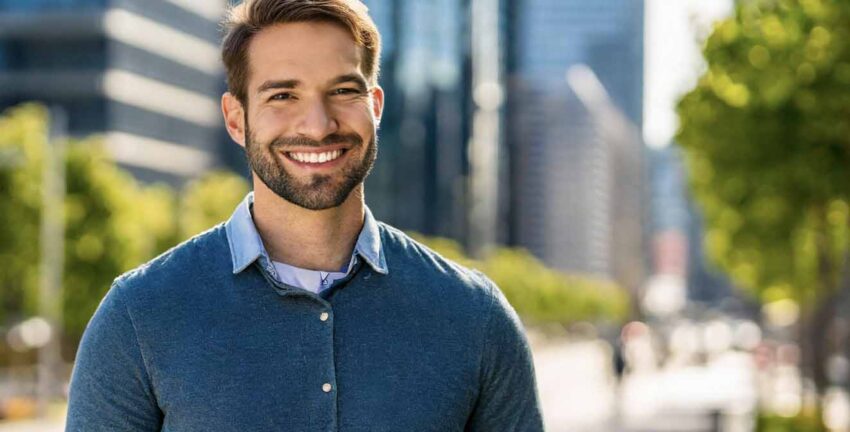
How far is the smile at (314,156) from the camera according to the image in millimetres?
3141

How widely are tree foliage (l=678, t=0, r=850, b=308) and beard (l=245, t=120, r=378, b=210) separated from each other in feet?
38.2

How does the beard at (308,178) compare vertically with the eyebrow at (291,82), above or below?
below

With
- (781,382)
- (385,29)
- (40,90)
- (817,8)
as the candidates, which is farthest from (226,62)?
(385,29)

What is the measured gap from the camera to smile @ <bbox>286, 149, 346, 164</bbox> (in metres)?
3.14

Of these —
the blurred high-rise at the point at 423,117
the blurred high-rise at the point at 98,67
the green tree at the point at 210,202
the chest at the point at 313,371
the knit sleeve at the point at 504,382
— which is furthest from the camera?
the blurred high-rise at the point at 423,117

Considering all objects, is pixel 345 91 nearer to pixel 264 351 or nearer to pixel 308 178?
pixel 308 178

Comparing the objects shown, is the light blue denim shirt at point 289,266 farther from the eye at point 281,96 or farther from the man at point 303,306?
the eye at point 281,96

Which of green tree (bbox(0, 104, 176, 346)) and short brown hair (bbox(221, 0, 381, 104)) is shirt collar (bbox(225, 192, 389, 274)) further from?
green tree (bbox(0, 104, 176, 346))

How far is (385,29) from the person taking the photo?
117 metres

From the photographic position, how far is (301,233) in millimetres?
3195

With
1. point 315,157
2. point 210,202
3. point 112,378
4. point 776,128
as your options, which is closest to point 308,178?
point 315,157

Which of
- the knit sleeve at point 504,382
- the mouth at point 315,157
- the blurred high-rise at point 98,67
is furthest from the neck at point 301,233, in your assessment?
the blurred high-rise at point 98,67

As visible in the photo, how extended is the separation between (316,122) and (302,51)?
0.47ft

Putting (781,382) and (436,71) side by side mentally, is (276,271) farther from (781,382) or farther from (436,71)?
(436,71)
